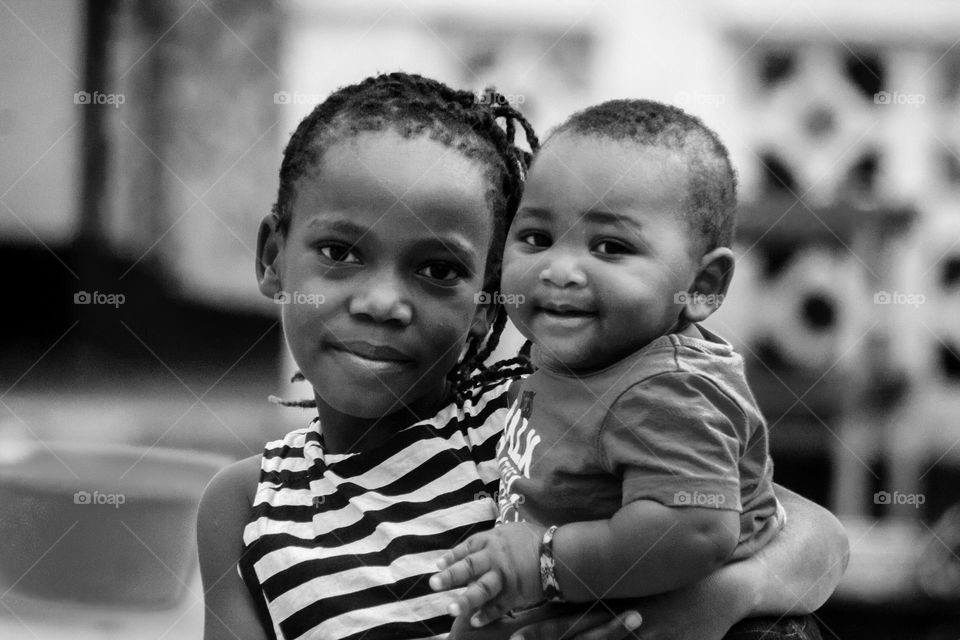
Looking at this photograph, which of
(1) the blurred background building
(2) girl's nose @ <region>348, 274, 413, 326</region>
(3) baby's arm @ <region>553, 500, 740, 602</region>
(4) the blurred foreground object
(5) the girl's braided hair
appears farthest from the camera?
(1) the blurred background building

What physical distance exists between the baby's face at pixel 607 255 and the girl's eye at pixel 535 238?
0.06 ft

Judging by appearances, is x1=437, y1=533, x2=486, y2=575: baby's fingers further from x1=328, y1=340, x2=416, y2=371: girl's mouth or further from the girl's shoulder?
the girl's shoulder

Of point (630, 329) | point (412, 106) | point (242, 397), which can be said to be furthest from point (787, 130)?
point (630, 329)

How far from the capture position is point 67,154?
3135 mm

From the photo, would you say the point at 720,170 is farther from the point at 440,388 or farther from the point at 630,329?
the point at 440,388

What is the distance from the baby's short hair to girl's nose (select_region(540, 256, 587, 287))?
13cm

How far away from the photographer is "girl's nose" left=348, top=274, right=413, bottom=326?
123 cm

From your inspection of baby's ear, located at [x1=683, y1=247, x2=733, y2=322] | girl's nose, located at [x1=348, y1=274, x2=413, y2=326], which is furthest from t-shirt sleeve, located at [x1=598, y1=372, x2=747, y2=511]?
girl's nose, located at [x1=348, y1=274, x2=413, y2=326]

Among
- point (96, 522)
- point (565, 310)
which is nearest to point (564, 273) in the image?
point (565, 310)

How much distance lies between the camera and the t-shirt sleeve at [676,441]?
3.26ft

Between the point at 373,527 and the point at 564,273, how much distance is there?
0.42m

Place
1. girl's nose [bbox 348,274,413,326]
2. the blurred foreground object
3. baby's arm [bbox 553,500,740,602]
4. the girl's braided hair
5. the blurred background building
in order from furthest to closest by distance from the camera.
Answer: the blurred background building → the blurred foreground object → the girl's braided hair → girl's nose [bbox 348,274,413,326] → baby's arm [bbox 553,500,740,602]

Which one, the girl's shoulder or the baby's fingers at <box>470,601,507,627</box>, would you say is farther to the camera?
the girl's shoulder

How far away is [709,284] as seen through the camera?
1131 millimetres
